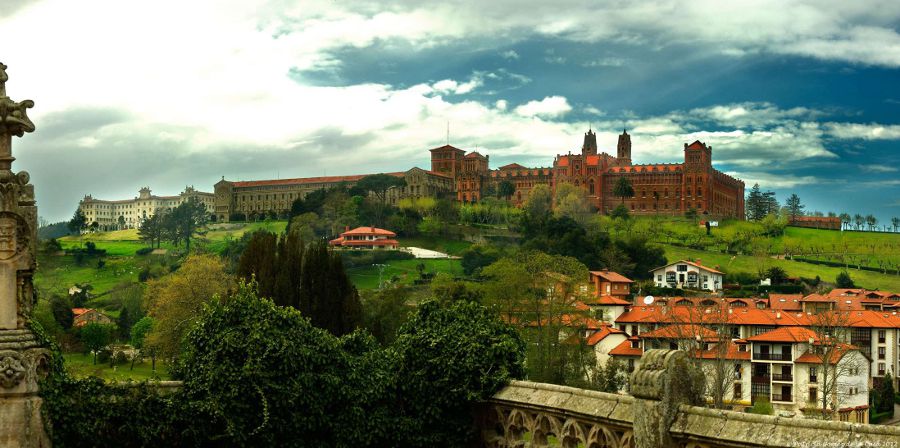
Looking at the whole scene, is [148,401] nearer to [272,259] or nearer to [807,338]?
[272,259]

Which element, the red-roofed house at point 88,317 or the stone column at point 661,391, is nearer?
the stone column at point 661,391

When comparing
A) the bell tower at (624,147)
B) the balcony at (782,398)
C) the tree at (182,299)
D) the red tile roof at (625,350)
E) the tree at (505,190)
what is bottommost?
the balcony at (782,398)

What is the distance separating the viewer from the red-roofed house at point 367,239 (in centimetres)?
9794

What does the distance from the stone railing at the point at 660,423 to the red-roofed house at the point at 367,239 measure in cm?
8756

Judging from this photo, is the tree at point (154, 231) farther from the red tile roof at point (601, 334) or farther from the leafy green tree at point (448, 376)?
the leafy green tree at point (448, 376)

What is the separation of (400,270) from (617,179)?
62.5 metres

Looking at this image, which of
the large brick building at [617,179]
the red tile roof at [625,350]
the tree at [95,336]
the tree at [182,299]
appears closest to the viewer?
the tree at [182,299]

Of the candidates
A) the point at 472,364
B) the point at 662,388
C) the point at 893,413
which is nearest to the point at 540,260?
the point at 893,413

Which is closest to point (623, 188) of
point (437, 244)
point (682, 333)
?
point (437, 244)

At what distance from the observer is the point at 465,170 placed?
497 feet

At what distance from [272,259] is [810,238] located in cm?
8941

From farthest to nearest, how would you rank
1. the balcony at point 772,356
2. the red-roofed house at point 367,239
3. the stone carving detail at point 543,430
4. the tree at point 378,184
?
1. the tree at point 378,184
2. the red-roofed house at point 367,239
3. the balcony at point 772,356
4. the stone carving detail at point 543,430

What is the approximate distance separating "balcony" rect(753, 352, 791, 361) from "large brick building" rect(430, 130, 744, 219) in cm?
8651

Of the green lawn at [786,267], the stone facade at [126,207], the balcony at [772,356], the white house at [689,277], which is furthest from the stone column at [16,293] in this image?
the stone facade at [126,207]
